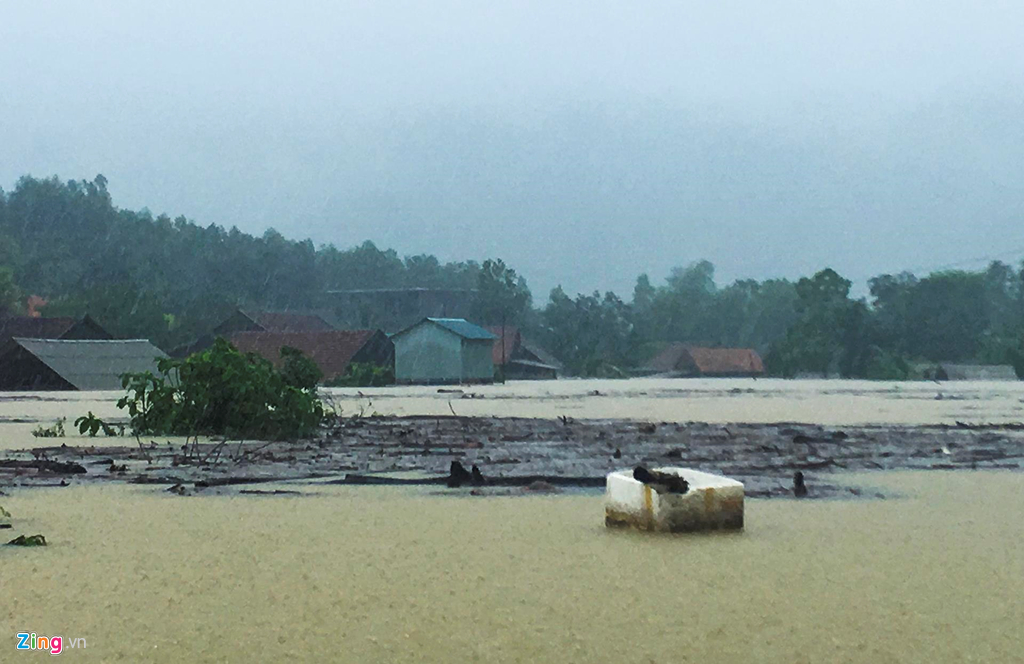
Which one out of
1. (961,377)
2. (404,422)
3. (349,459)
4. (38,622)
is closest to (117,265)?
(961,377)

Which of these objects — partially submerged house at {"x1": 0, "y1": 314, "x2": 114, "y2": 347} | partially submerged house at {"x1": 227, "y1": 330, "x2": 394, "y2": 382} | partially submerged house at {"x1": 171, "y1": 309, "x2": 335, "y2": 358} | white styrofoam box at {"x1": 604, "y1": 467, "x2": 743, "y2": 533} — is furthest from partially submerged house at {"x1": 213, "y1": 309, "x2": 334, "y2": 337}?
white styrofoam box at {"x1": 604, "y1": 467, "x2": 743, "y2": 533}

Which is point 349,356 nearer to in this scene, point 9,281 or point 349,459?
point 9,281

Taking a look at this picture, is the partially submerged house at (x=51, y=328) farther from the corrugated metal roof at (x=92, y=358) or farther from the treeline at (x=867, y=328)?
the treeline at (x=867, y=328)

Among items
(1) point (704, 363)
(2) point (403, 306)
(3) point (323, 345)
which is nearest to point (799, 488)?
(3) point (323, 345)

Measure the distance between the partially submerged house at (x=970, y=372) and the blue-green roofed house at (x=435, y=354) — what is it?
37.8m

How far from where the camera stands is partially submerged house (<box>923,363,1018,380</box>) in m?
101

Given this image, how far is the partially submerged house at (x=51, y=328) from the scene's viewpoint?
6881cm

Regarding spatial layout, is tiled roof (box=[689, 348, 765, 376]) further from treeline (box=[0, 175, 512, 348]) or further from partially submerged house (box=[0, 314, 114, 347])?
partially submerged house (box=[0, 314, 114, 347])

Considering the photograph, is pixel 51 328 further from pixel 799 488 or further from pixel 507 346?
pixel 799 488

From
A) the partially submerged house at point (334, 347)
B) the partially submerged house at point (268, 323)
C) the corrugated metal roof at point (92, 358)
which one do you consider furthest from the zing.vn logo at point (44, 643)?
the partially submerged house at point (268, 323)

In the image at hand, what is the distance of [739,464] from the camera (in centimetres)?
1711

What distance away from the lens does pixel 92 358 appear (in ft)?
198

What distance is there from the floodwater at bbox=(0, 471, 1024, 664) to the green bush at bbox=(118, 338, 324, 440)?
9544mm

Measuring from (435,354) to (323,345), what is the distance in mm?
7120
